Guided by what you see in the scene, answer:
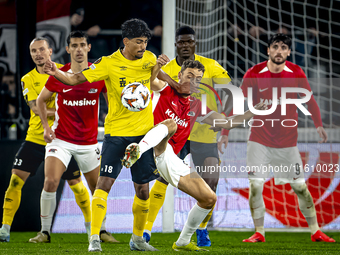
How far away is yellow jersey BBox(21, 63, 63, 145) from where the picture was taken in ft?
17.0

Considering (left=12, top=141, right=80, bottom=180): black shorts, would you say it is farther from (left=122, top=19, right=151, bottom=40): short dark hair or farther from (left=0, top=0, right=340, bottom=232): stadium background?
(left=122, top=19, right=151, bottom=40): short dark hair

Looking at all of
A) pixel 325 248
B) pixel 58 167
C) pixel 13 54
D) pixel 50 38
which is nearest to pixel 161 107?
pixel 58 167

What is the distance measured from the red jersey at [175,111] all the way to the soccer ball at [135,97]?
1.58ft

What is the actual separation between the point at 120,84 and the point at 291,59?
4.67m

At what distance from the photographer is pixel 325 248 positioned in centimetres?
446

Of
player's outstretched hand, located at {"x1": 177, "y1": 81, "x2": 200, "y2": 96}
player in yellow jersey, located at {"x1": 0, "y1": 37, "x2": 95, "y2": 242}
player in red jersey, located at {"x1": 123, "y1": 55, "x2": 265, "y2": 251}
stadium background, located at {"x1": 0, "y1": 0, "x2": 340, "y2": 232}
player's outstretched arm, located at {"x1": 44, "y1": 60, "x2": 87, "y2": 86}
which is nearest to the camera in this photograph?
player in red jersey, located at {"x1": 123, "y1": 55, "x2": 265, "y2": 251}

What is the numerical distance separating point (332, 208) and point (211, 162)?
2.31 m

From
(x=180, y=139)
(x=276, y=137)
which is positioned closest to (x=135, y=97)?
(x=180, y=139)

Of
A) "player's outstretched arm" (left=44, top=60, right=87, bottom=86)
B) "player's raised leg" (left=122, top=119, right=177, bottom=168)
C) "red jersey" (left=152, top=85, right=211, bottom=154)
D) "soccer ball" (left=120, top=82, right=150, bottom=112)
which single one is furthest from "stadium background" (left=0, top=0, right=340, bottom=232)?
"player's raised leg" (left=122, top=119, right=177, bottom=168)

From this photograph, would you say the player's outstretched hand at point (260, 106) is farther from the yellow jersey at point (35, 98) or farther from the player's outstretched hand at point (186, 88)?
the yellow jersey at point (35, 98)

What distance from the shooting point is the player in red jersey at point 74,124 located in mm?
4789

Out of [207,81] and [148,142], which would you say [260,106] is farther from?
[148,142]

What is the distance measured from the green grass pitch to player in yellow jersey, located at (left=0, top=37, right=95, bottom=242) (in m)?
0.32

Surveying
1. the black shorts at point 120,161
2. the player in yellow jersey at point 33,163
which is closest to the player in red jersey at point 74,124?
the player in yellow jersey at point 33,163
